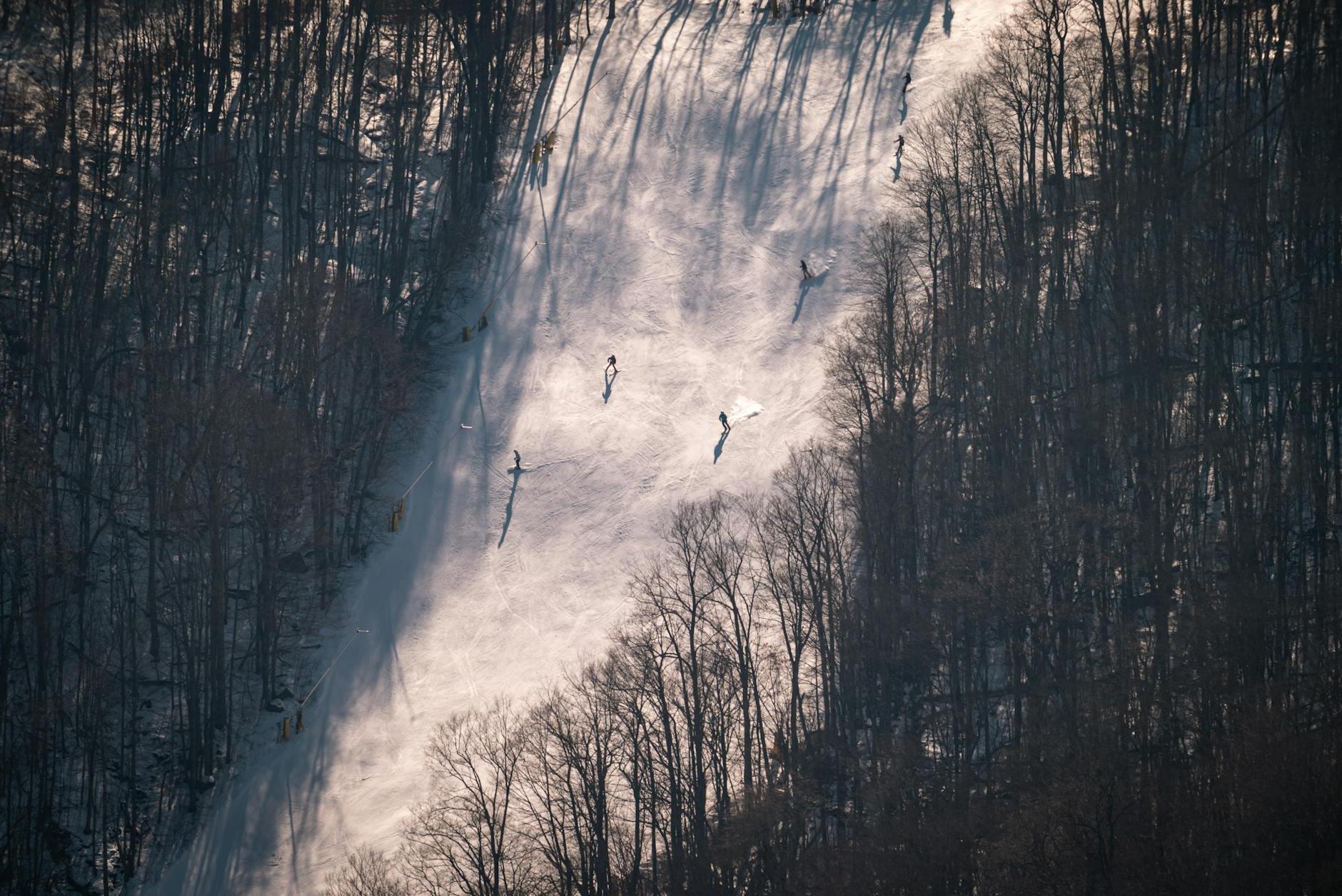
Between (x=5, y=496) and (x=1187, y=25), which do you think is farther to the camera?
(x=1187, y=25)

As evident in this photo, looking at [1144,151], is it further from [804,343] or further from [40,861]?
[40,861]

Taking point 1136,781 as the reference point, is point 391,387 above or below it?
above

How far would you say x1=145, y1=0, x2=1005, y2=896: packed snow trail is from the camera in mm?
40969

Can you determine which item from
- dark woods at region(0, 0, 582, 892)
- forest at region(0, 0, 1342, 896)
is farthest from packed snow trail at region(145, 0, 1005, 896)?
dark woods at region(0, 0, 582, 892)

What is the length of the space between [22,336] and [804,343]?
90.8ft

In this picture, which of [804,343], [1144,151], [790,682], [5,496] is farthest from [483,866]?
[1144,151]

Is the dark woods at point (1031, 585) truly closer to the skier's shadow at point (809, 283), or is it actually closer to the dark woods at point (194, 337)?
the skier's shadow at point (809, 283)

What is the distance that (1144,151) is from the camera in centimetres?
4847

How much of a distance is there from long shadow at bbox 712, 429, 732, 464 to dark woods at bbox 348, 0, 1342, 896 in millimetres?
2880

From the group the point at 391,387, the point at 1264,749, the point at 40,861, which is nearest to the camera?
the point at 1264,749

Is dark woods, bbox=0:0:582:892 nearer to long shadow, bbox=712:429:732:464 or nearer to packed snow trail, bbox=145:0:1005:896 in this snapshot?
packed snow trail, bbox=145:0:1005:896

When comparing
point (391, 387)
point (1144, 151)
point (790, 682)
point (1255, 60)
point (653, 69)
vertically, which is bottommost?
point (790, 682)

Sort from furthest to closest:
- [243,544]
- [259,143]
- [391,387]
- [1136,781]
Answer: [259,143], [391,387], [243,544], [1136,781]

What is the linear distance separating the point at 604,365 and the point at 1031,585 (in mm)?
19554
